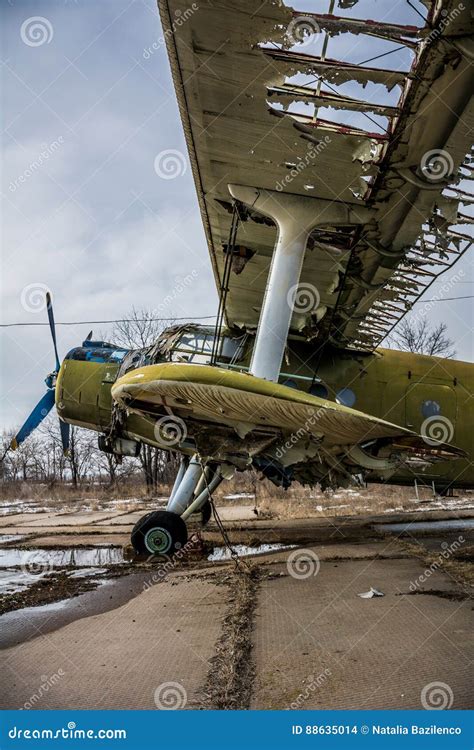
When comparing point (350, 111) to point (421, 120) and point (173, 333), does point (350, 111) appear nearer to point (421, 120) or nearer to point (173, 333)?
point (421, 120)

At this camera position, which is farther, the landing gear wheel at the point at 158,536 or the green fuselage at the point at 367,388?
the green fuselage at the point at 367,388

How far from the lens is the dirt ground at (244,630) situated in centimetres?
260

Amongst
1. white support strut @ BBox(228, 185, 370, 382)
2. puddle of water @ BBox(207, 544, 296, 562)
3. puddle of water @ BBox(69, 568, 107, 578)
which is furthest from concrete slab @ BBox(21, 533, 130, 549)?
white support strut @ BBox(228, 185, 370, 382)

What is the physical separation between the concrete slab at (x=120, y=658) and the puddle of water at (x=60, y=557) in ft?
9.22

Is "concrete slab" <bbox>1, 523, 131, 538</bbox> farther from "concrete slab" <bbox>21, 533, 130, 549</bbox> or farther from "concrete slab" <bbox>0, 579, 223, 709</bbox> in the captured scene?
"concrete slab" <bbox>0, 579, 223, 709</bbox>

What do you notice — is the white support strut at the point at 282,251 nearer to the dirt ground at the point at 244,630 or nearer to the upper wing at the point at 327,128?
the upper wing at the point at 327,128

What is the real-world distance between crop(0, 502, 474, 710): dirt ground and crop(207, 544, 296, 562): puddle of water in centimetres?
19

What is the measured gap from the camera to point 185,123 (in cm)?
534

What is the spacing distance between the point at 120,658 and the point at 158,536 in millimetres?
4409

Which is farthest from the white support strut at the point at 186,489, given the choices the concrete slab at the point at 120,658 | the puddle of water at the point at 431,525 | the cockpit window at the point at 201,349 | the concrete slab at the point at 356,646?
the puddle of water at the point at 431,525

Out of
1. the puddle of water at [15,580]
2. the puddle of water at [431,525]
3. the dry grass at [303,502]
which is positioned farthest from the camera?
the dry grass at [303,502]

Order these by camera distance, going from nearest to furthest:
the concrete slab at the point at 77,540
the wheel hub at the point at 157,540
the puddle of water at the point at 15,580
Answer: the puddle of water at the point at 15,580
the wheel hub at the point at 157,540
the concrete slab at the point at 77,540

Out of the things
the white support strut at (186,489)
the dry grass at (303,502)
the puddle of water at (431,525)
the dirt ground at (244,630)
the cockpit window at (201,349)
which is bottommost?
the dry grass at (303,502)

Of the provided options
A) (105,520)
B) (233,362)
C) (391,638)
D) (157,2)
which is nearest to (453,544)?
(233,362)
